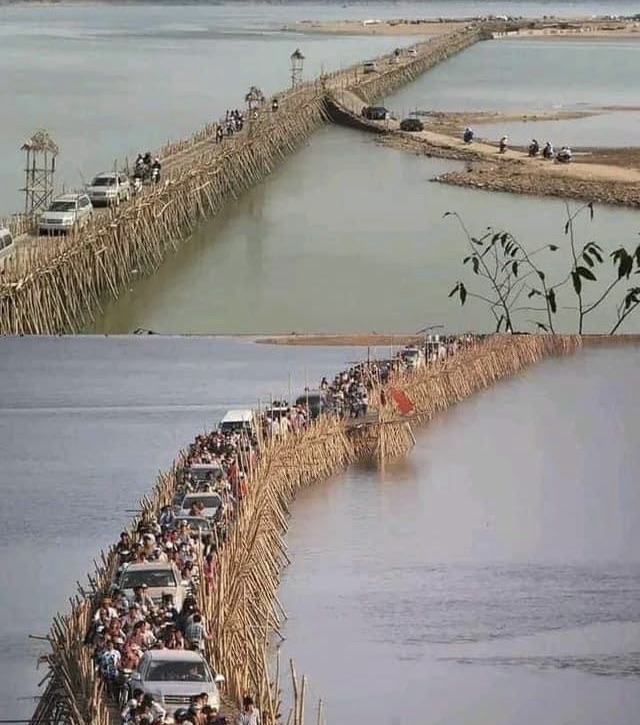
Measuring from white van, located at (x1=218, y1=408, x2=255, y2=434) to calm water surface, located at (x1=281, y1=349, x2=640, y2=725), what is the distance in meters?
0.34

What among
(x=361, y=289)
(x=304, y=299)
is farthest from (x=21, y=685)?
(x=361, y=289)

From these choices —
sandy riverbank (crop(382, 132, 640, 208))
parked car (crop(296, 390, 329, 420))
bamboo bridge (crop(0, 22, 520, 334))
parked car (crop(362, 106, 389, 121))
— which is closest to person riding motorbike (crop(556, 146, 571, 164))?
sandy riverbank (crop(382, 132, 640, 208))

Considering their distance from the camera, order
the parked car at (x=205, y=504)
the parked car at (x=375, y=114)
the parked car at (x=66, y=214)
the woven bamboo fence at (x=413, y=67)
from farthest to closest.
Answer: the woven bamboo fence at (x=413, y=67), the parked car at (x=375, y=114), the parked car at (x=66, y=214), the parked car at (x=205, y=504)

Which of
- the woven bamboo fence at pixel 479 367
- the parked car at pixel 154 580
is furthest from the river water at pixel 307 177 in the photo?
the parked car at pixel 154 580

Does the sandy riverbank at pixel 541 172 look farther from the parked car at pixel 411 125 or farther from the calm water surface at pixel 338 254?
the parked car at pixel 411 125

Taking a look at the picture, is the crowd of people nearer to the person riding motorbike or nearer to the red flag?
the red flag

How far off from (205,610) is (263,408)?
87 cm

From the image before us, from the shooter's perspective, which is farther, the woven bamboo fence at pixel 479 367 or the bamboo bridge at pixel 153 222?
the bamboo bridge at pixel 153 222

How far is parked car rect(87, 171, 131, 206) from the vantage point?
1494 centimetres

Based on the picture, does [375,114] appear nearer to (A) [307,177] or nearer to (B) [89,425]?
(A) [307,177]

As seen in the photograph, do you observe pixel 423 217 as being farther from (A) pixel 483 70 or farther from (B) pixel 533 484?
(A) pixel 483 70

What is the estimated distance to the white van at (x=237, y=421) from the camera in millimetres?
6383

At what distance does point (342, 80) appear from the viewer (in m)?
36.3

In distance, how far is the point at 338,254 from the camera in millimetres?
13977
